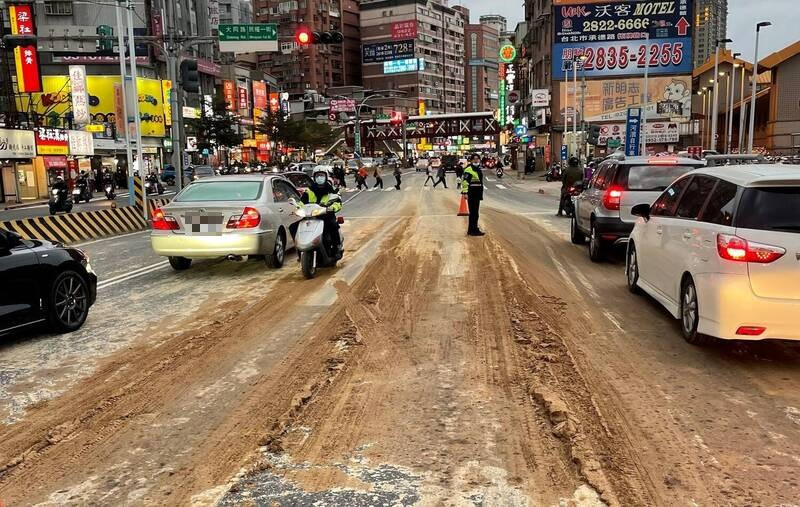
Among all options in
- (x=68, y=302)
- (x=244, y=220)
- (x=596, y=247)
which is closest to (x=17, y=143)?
(x=244, y=220)

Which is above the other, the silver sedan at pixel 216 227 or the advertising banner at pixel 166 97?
the advertising banner at pixel 166 97

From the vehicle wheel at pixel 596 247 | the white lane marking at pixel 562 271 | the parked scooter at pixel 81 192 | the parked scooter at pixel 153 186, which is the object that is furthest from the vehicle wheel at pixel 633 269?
the parked scooter at pixel 153 186

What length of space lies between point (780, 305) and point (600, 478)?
2.64 meters

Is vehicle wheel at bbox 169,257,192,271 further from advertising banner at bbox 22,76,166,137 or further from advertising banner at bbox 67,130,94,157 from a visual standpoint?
advertising banner at bbox 22,76,166,137

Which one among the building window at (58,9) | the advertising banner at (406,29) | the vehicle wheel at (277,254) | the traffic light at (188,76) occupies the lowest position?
the vehicle wheel at (277,254)

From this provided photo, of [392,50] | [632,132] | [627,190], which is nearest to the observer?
[627,190]

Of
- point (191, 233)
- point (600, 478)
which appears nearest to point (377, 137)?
point (191, 233)

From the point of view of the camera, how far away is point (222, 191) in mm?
11320

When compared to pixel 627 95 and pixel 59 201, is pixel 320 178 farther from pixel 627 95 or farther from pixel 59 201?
pixel 627 95

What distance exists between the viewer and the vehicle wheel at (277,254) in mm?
11180

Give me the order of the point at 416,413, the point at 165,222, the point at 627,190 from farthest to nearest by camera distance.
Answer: the point at 627,190 < the point at 165,222 < the point at 416,413

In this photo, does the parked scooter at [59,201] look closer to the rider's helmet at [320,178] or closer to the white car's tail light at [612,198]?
the rider's helmet at [320,178]

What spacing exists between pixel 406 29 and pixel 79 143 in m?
128

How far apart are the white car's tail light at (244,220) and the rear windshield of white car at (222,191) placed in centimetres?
49
